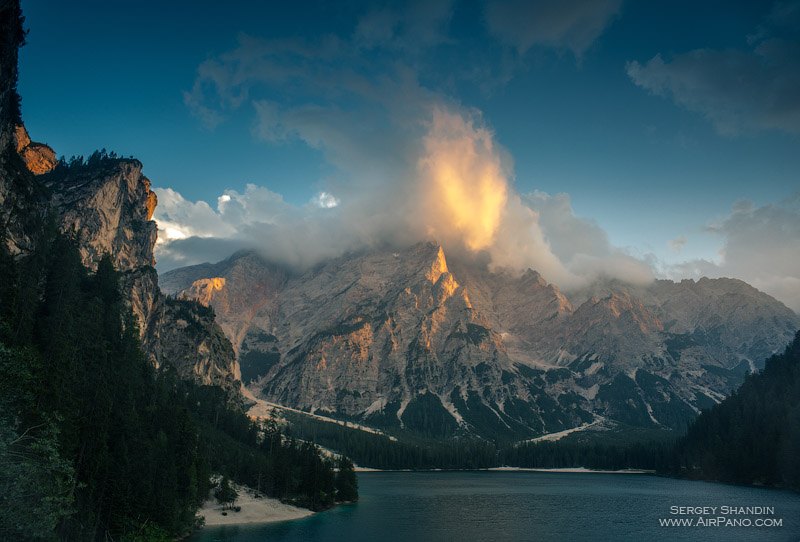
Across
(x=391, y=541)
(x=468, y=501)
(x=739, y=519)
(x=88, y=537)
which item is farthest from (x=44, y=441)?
(x=468, y=501)

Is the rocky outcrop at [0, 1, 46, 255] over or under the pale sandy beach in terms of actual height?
over

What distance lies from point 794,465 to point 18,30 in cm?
23564

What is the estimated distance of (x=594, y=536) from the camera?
114 m

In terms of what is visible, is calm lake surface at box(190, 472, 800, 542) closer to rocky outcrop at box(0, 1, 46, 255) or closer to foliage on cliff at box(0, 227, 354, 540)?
foliage on cliff at box(0, 227, 354, 540)

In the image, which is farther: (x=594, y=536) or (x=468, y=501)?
(x=468, y=501)

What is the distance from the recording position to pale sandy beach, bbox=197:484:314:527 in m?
132

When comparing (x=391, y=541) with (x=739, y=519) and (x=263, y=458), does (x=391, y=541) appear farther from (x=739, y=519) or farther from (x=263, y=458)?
(x=739, y=519)

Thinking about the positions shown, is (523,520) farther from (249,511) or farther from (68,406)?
(68,406)

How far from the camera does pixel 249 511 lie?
14062cm

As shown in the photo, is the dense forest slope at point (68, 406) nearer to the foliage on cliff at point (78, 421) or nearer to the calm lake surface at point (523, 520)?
the foliage on cliff at point (78, 421)

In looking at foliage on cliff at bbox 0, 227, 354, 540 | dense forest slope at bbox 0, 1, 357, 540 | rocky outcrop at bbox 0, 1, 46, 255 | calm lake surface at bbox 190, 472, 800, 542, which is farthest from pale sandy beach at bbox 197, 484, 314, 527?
rocky outcrop at bbox 0, 1, 46, 255

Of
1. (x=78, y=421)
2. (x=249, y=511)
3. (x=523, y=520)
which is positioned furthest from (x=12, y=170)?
(x=523, y=520)

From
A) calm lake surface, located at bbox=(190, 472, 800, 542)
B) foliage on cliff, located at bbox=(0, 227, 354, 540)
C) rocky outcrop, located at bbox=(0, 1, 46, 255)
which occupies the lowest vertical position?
calm lake surface, located at bbox=(190, 472, 800, 542)

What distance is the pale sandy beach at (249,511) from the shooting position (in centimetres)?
13225
